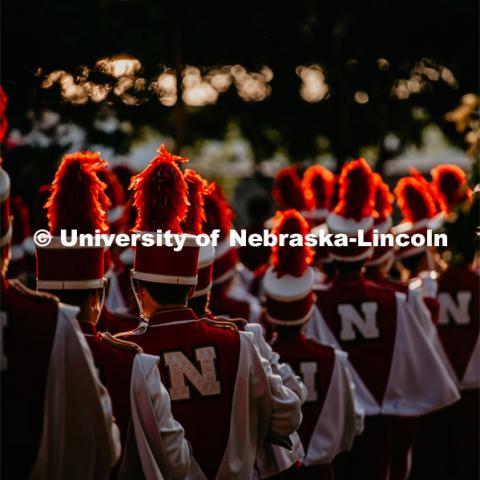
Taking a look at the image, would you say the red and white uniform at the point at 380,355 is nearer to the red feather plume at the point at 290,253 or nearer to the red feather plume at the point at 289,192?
the red feather plume at the point at 290,253

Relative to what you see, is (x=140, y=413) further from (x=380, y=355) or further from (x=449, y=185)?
(x=449, y=185)

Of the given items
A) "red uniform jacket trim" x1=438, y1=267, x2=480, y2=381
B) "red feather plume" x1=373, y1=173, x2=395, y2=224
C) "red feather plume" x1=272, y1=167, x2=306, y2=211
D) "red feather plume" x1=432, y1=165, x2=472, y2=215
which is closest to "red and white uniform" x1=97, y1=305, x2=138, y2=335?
"red feather plume" x1=373, y1=173, x2=395, y2=224

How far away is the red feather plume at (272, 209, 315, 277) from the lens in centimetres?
616

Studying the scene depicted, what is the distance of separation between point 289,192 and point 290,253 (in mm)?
4013

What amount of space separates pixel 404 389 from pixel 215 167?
45.3ft

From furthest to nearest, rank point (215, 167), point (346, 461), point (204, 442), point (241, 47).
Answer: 1. point (215, 167)
2. point (241, 47)
3. point (346, 461)
4. point (204, 442)

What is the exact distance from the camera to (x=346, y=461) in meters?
7.21

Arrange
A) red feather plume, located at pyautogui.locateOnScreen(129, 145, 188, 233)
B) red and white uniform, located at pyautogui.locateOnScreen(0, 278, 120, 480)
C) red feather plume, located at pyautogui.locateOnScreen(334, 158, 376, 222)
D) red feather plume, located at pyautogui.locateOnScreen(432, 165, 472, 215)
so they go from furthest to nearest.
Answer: red feather plume, located at pyautogui.locateOnScreen(432, 165, 472, 215) → red feather plume, located at pyautogui.locateOnScreen(334, 158, 376, 222) → red feather plume, located at pyautogui.locateOnScreen(129, 145, 188, 233) → red and white uniform, located at pyautogui.locateOnScreen(0, 278, 120, 480)

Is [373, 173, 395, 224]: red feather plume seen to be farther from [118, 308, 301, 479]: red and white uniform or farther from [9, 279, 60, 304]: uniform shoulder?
[9, 279, 60, 304]: uniform shoulder

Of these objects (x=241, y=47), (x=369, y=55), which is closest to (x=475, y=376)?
(x=241, y=47)

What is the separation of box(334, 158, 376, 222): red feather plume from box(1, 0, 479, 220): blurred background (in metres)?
1.80

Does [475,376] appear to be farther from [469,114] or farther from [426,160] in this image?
[426,160]

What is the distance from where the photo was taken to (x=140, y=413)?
3959 mm

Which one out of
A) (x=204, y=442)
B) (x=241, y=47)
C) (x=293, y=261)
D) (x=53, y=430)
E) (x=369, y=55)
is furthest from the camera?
(x=369, y=55)
